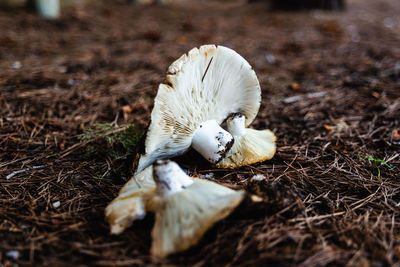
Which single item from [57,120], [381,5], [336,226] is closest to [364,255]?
[336,226]

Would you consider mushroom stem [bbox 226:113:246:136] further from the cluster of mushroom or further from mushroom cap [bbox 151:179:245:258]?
mushroom cap [bbox 151:179:245:258]

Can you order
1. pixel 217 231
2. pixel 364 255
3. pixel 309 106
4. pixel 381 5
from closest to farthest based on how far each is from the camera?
pixel 364 255 → pixel 217 231 → pixel 309 106 → pixel 381 5

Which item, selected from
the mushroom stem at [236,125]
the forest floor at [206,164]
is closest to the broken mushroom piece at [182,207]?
the forest floor at [206,164]

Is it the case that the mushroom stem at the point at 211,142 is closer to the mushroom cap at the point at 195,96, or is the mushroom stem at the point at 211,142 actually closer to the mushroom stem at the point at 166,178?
the mushroom cap at the point at 195,96

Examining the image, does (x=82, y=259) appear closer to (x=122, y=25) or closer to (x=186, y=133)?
(x=186, y=133)

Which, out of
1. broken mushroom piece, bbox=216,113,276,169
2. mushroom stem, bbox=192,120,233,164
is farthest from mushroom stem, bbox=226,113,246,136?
mushroom stem, bbox=192,120,233,164

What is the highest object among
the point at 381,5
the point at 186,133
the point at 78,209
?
the point at 381,5

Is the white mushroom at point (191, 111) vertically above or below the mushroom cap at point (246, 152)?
above

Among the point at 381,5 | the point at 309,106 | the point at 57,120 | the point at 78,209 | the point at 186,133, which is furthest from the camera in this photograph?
the point at 381,5
